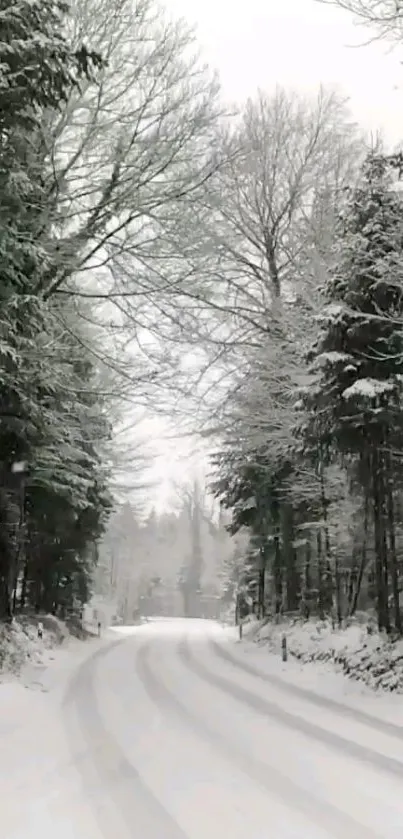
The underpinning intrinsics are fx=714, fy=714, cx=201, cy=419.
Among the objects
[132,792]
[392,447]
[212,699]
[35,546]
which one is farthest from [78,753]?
[35,546]

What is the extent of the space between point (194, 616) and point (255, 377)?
7609 cm

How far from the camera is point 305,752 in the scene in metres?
7.31

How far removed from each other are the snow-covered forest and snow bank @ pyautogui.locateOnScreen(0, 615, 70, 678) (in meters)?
0.92

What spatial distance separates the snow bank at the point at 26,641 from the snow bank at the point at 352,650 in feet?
20.9

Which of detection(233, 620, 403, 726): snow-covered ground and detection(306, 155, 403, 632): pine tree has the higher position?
detection(306, 155, 403, 632): pine tree

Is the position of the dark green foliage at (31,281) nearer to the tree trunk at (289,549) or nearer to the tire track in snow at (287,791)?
the tire track in snow at (287,791)

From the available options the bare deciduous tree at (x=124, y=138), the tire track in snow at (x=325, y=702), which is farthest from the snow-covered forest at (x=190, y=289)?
the tire track in snow at (x=325, y=702)

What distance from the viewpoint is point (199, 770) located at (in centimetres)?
647

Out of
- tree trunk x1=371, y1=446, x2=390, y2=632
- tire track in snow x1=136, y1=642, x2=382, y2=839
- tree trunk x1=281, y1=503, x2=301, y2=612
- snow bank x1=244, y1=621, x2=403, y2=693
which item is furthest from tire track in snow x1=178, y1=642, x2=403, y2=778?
tree trunk x1=281, y1=503, x2=301, y2=612

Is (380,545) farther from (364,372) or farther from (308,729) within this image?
(308,729)

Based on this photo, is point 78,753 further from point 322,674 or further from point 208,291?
point 322,674

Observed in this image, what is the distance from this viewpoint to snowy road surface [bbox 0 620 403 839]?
5000 millimetres

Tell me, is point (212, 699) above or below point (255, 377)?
below

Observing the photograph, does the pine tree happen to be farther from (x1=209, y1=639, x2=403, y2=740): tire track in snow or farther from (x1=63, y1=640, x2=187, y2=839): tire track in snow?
(x1=63, y1=640, x2=187, y2=839): tire track in snow
